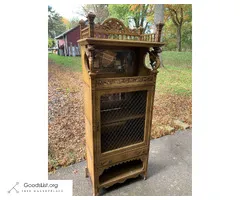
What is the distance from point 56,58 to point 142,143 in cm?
156

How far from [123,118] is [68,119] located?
128cm

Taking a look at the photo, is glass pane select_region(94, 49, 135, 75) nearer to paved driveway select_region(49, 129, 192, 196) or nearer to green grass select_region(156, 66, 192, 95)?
paved driveway select_region(49, 129, 192, 196)

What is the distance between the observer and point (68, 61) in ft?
7.44

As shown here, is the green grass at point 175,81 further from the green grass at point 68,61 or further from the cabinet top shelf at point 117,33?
the cabinet top shelf at point 117,33

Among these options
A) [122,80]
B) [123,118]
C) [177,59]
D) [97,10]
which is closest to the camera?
[122,80]

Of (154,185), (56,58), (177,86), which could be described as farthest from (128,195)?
(177,86)

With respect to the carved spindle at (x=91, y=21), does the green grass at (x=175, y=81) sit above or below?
below

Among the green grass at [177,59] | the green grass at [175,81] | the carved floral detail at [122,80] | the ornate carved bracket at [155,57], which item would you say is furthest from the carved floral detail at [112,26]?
the green grass at [175,81]

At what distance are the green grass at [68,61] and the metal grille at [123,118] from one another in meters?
1.00

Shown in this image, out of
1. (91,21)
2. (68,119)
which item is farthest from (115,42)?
(68,119)

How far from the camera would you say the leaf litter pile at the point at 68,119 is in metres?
1.96

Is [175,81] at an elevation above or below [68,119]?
above

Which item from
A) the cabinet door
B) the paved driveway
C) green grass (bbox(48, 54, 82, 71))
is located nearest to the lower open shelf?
the paved driveway

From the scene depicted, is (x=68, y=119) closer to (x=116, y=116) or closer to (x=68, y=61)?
(x=68, y=61)
